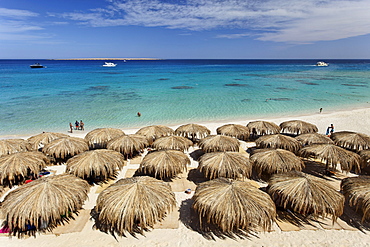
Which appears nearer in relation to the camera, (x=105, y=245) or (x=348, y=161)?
(x=105, y=245)

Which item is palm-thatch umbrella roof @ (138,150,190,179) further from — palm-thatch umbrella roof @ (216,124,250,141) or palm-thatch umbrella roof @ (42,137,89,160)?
palm-thatch umbrella roof @ (216,124,250,141)

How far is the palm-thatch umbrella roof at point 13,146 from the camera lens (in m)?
11.0

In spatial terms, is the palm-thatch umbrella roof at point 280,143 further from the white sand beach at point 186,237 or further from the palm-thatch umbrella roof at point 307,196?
the white sand beach at point 186,237

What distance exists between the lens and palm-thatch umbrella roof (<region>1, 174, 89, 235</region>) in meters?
6.48

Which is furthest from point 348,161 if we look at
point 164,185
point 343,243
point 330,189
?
point 164,185

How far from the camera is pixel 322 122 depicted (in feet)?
64.9

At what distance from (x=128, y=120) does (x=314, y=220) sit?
18.2m

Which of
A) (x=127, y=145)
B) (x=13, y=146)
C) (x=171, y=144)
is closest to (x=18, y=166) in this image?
(x=13, y=146)

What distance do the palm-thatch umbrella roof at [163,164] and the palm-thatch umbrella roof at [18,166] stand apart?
187 inches

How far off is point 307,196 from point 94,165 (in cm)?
835

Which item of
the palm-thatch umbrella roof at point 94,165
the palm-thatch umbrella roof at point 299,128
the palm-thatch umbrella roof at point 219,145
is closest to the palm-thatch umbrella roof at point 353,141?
the palm-thatch umbrella roof at point 299,128

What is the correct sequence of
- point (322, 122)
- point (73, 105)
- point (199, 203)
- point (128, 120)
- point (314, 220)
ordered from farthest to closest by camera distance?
1. point (73, 105)
2. point (128, 120)
3. point (322, 122)
4. point (314, 220)
5. point (199, 203)

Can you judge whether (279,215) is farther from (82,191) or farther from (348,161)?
(82,191)

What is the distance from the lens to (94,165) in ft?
30.0
